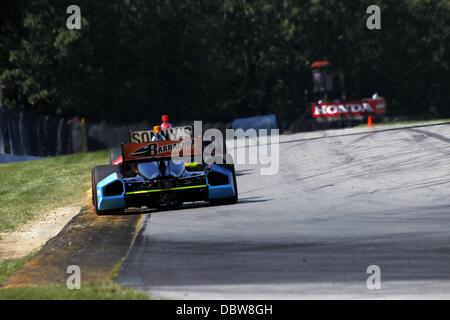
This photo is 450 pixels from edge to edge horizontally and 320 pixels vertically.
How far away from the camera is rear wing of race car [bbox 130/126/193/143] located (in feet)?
63.9

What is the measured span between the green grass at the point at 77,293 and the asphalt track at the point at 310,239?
29 cm

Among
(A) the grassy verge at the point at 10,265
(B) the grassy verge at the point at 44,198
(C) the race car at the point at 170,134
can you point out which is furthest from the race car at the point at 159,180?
(A) the grassy verge at the point at 10,265

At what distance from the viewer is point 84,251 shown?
13.5 meters

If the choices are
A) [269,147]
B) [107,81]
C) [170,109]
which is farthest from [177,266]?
[170,109]

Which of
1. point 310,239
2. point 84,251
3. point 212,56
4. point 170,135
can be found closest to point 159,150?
point 170,135

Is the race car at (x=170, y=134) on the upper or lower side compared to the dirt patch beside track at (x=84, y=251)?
upper

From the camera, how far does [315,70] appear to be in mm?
72125

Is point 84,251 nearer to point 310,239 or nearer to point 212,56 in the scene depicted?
point 310,239

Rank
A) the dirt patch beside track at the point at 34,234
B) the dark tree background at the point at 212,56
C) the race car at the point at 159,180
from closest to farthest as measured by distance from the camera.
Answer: the dirt patch beside track at the point at 34,234 < the race car at the point at 159,180 < the dark tree background at the point at 212,56

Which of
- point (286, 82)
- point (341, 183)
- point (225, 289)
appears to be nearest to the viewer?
point (225, 289)

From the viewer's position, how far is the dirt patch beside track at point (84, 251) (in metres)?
11.5

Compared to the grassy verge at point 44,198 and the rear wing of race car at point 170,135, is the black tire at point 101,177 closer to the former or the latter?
the grassy verge at point 44,198

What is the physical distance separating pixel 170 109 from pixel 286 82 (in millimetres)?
14541

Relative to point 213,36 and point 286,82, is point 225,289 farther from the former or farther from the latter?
point 286,82
